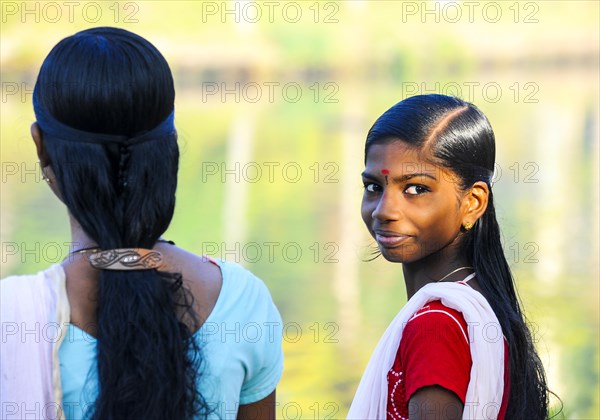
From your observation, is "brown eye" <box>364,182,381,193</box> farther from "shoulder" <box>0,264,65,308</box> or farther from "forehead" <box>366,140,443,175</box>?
"shoulder" <box>0,264,65,308</box>

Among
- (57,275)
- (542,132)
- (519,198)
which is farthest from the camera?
(542,132)

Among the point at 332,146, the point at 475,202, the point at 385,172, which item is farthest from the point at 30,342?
the point at 332,146

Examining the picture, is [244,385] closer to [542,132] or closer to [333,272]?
[333,272]

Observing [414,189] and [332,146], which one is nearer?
[414,189]

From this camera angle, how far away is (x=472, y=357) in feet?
6.20

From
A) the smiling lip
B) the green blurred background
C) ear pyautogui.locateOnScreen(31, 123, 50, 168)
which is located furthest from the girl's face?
ear pyautogui.locateOnScreen(31, 123, 50, 168)

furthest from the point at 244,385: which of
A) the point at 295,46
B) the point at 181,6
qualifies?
the point at 181,6

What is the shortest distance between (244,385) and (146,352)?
0.75 ft

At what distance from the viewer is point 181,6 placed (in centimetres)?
2495

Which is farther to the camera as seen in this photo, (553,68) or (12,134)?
(553,68)

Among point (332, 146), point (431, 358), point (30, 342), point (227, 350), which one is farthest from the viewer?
point (332, 146)

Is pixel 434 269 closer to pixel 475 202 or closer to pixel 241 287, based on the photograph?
pixel 475 202

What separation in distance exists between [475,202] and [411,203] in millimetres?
144

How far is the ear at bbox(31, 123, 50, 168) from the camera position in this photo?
5.16 feet
